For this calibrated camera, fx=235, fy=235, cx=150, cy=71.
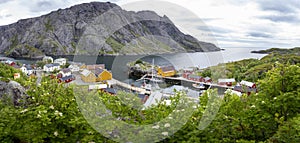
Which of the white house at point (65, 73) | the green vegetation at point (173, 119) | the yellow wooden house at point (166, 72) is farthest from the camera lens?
the white house at point (65, 73)

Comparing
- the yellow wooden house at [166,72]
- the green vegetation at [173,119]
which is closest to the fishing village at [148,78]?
the yellow wooden house at [166,72]

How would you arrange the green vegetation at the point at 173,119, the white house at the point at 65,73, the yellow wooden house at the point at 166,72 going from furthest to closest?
the white house at the point at 65,73, the yellow wooden house at the point at 166,72, the green vegetation at the point at 173,119

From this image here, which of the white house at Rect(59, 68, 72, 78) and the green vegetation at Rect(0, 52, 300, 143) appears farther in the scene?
the white house at Rect(59, 68, 72, 78)

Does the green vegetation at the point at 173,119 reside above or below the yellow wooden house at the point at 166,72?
above

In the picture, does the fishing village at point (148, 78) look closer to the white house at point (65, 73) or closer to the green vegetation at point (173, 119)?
the white house at point (65, 73)

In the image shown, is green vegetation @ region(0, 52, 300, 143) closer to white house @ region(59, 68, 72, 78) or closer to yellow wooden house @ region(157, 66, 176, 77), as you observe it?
yellow wooden house @ region(157, 66, 176, 77)

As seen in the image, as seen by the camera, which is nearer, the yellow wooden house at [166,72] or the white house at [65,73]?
the yellow wooden house at [166,72]

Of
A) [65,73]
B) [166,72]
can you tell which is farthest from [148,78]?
[65,73]

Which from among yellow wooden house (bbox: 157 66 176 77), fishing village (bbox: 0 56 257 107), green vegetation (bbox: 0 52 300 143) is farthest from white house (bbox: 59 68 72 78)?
green vegetation (bbox: 0 52 300 143)

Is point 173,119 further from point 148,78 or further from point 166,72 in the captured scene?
point 148,78
